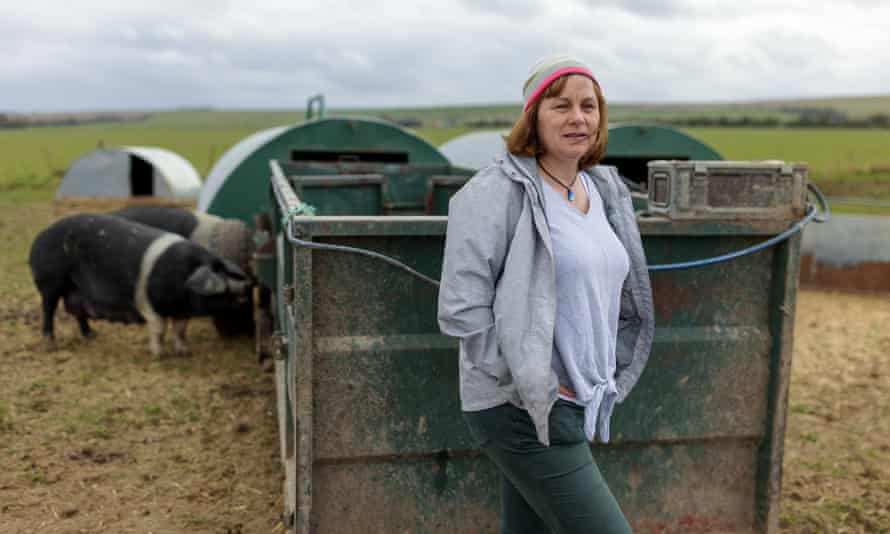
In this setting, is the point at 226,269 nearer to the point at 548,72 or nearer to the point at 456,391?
the point at 456,391

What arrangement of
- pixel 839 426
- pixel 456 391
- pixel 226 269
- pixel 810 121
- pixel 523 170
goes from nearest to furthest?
1. pixel 523 170
2. pixel 456 391
3. pixel 839 426
4. pixel 226 269
5. pixel 810 121

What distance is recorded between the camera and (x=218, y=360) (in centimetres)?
730

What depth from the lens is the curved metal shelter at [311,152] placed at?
9.21 m

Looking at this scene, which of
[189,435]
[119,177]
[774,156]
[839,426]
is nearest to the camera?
[189,435]

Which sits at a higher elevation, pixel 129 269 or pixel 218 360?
pixel 129 269

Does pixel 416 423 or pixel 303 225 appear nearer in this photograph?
pixel 303 225

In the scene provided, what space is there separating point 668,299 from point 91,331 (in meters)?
6.35

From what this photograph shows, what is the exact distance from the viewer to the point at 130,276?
7.28 m

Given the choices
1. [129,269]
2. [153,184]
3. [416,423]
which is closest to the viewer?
[416,423]

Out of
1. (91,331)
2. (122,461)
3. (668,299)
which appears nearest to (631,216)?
(668,299)

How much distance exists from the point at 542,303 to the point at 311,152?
7.41m

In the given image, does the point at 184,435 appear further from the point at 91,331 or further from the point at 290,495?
the point at 91,331

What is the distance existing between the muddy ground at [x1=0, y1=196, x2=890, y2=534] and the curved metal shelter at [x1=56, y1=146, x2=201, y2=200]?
412 inches

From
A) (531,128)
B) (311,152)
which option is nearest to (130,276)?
(311,152)
